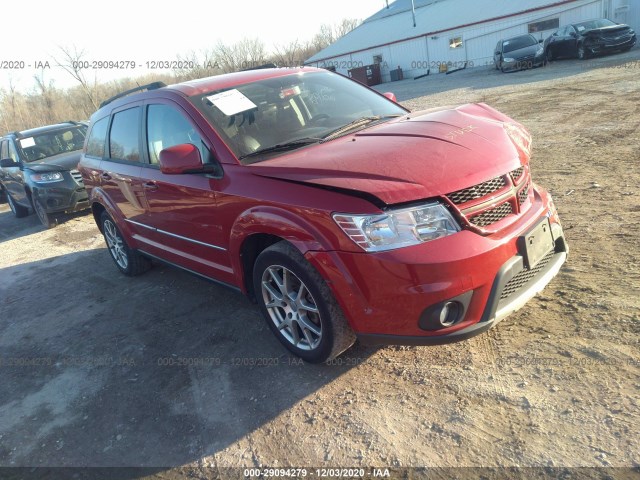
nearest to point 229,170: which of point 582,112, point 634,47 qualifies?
point 582,112

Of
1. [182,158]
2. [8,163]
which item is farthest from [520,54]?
[182,158]

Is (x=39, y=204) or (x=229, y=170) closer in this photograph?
(x=229, y=170)

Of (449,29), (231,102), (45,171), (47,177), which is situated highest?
(449,29)

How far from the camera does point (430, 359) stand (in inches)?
121

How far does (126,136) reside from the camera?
15.2 ft

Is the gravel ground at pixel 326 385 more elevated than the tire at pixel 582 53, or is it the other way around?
the tire at pixel 582 53

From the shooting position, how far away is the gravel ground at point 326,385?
7.97 ft

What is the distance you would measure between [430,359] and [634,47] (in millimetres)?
22284

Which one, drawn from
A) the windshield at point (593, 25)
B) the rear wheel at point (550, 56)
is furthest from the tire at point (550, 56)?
the windshield at point (593, 25)

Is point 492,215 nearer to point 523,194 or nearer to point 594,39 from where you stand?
point 523,194

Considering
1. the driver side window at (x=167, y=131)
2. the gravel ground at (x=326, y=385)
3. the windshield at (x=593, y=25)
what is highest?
the driver side window at (x=167, y=131)

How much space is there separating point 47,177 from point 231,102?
700cm

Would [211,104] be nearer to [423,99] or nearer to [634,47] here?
[423,99]

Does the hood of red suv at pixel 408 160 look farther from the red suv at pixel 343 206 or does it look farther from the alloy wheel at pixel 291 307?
the alloy wheel at pixel 291 307
